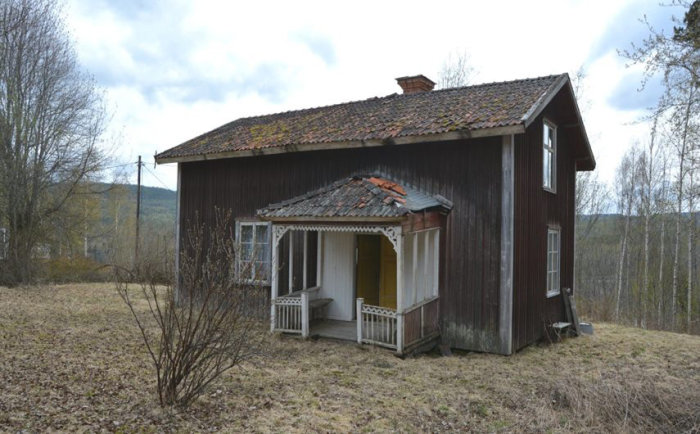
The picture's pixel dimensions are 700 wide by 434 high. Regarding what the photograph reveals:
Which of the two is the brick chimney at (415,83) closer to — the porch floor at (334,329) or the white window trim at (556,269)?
the white window trim at (556,269)

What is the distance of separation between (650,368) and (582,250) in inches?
910

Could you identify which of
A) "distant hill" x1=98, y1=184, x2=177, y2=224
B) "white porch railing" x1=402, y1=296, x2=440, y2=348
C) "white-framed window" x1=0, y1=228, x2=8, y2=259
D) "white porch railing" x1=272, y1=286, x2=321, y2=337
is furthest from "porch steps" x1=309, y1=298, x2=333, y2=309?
"distant hill" x1=98, y1=184, x2=177, y2=224

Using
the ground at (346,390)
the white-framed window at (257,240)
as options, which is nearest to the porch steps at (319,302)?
the ground at (346,390)

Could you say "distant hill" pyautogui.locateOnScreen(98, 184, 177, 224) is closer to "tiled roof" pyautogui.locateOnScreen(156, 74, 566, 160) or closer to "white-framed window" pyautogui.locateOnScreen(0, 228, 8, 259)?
"white-framed window" pyautogui.locateOnScreen(0, 228, 8, 259)

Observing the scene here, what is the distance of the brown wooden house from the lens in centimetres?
896

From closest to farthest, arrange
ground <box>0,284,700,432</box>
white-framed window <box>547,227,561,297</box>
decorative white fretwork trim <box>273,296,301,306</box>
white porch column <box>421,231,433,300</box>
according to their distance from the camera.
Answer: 1. ground <box>0,284,700,432</box>
2. white porch column <box>421,231,433,300</box>
3. decorative white fretwork trim <box>273,296,301,306</box>
4. white-framed window <box>547,227,561,297</box>

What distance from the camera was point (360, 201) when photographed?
29.4 feet

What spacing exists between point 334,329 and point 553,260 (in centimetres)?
572

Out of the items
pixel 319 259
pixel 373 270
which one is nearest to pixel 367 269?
pixel 373 270

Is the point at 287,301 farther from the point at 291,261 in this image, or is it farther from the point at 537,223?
the point at 537,223

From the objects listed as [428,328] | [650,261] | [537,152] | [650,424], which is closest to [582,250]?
[650,261]

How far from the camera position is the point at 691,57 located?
750 cm

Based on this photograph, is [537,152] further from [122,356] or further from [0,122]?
[0,122]

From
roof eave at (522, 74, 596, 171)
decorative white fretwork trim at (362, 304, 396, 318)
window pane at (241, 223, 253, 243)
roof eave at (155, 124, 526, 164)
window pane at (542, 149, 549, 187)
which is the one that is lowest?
decorative white fretwork trim at (362, 304, 396, 318)
